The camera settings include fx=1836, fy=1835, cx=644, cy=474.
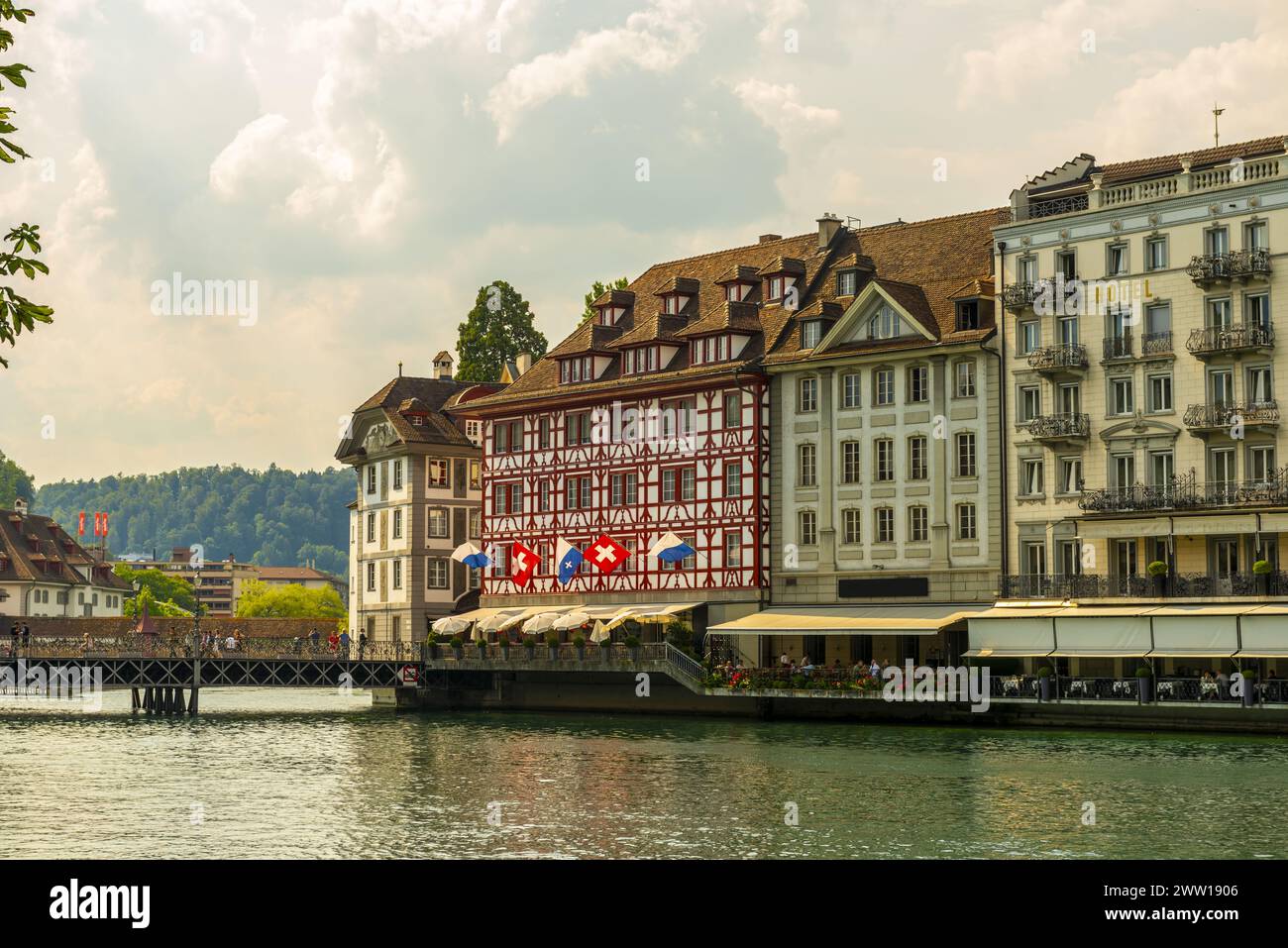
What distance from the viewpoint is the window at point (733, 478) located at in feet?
249

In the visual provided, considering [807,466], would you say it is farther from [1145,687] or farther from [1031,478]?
[1145,687]

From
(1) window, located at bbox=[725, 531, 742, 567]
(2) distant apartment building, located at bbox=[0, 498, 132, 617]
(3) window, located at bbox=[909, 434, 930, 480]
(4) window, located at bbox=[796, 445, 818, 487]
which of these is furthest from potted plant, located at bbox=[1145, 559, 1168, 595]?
(2) distant apartment building, located at bbox=[0, 498, 132, 617]

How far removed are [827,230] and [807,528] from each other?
14.1 metres

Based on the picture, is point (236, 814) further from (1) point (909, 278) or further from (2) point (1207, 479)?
(1) point (909, 278)

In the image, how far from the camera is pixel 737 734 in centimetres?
6028

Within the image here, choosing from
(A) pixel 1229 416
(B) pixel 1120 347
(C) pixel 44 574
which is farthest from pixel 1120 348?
(C) pixel 44 574

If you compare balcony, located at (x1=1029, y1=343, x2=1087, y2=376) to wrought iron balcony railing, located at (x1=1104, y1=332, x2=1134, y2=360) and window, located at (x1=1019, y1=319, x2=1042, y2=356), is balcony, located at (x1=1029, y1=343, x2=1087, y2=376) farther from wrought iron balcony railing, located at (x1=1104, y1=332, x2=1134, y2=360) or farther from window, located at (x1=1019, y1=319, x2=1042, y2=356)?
window, located at (x1=1019, y1=319, x2=1042, y2=356)

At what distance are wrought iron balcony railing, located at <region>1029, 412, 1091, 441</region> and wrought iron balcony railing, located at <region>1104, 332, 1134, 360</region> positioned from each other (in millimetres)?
2359

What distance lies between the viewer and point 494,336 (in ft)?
345

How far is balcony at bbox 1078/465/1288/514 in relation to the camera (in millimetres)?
59250

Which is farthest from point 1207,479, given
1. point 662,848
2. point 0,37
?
point 0,37
